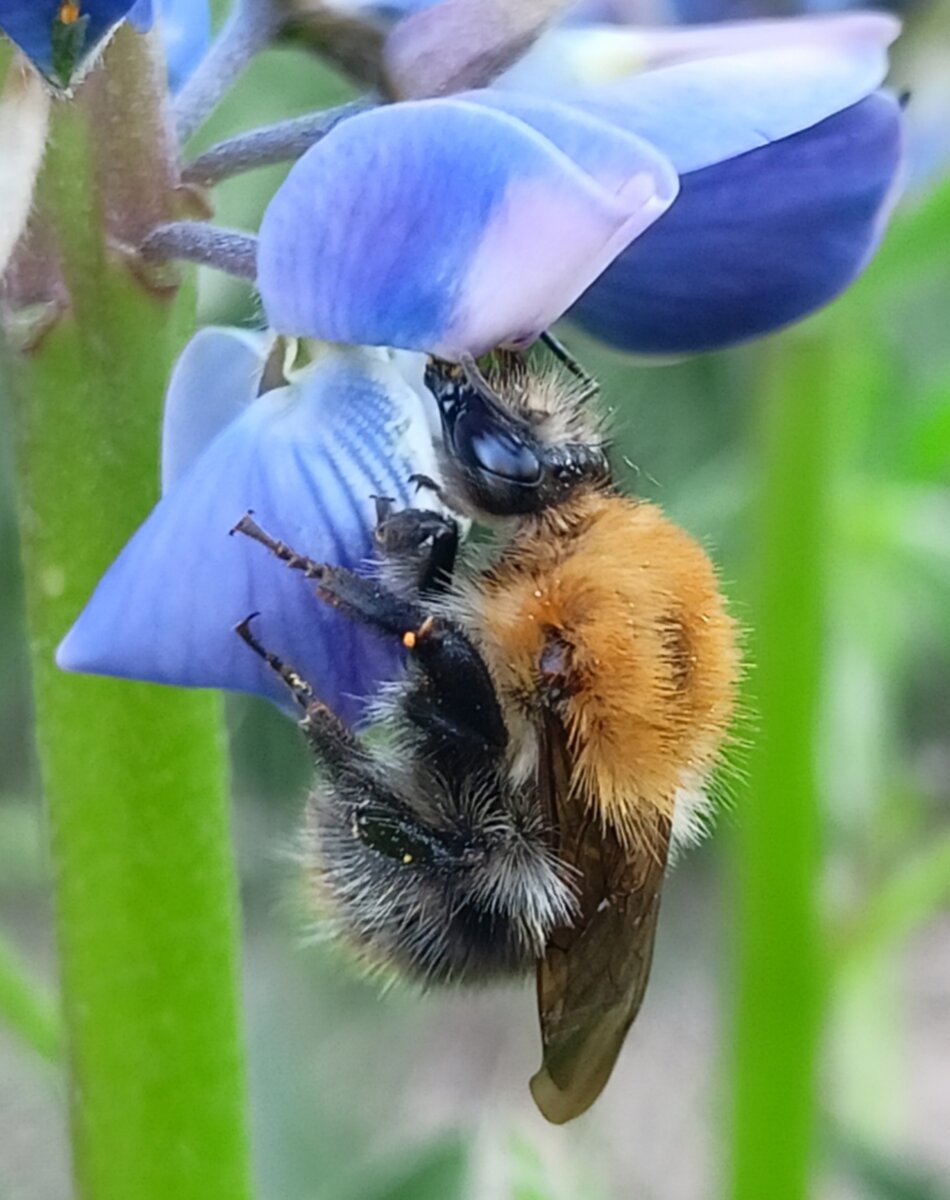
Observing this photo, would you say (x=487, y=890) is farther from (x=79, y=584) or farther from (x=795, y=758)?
(x=795, y=758)

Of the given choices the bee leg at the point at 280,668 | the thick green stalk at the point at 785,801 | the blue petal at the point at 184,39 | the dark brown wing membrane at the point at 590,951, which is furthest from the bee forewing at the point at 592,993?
the thick green stalk at the point at 785,801

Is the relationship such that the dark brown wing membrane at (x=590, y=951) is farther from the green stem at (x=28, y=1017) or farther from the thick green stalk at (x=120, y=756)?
the green stem at (x=28, y=1017)

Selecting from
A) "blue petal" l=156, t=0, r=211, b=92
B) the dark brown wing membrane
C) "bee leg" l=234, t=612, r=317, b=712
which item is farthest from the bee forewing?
"blue petal" l=156, t=0, r=211, b=92

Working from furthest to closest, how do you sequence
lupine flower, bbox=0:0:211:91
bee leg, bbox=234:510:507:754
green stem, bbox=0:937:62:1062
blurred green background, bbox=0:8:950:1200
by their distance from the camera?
blurred green background, bbox=0:8:950:1200 → green stem, bbox=0:937:62:1062 → bee leg, bbox=234:510:507:754 → lupine flower, bbox=0:0:211:91

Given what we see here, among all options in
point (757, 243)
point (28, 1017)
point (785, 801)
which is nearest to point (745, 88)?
point (757, 243)

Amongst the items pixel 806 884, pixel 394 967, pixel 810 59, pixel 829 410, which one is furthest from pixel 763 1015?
pixel 810 59

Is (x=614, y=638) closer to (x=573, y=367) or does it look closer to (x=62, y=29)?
(x=573, y=367)

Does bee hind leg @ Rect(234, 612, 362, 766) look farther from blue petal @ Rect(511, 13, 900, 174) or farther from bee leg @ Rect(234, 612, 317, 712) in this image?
A: blue petal @ Rect(511, 13, 900, 174)
